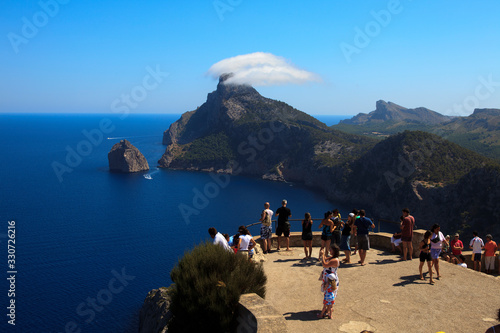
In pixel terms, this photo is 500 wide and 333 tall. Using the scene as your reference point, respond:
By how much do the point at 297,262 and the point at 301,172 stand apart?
5046 inches

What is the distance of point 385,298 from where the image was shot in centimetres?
1086

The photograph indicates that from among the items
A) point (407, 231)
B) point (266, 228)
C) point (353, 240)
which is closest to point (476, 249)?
point (407, 231)

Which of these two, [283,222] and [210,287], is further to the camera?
[283,222]

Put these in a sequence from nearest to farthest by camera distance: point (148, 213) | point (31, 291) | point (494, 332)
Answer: point (494, 332)
point (31, 291)
point (148, 213)

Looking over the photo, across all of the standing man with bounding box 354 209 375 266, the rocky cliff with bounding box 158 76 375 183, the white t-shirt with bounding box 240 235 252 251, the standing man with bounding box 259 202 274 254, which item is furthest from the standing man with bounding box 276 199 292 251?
the rocky cliff with bounding box 158 76 375 183

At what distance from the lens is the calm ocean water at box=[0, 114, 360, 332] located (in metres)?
44.8

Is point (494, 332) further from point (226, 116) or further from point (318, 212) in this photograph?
point (226, 116)

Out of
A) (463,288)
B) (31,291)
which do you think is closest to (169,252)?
(31,291)

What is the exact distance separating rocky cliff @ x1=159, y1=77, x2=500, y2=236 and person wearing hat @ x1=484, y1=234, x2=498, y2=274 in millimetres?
61634

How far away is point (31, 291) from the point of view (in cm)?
4762

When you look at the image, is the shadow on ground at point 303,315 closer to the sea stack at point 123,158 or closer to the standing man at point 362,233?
the standing man at point 362,233

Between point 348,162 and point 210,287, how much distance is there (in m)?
117

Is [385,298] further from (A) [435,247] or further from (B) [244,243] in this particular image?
(B) [244,243]

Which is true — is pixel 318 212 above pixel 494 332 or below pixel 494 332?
below
